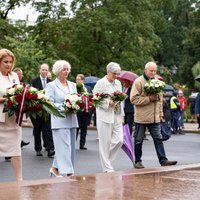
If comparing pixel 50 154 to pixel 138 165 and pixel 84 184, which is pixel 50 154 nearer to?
pixel 138 165

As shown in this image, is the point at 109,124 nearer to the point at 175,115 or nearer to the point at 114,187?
the point at 114,187

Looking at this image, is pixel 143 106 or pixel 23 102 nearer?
pixel 23 102

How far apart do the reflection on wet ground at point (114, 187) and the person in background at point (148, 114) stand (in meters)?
2.28

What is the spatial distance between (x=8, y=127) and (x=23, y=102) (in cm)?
46

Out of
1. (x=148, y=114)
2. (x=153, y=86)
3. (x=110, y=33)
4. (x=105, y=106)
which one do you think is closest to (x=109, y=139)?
(x=105, y=106)

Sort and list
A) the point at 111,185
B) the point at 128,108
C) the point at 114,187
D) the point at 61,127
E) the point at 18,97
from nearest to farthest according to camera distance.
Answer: the point at 114,187 < the point at 111,185 < the point at 18,97 < the point at 61,127 < the point at 128,108

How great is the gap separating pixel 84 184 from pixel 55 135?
5.87ft

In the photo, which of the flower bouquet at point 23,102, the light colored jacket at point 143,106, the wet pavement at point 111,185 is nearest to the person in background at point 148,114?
the light colored jacket at point 143,106

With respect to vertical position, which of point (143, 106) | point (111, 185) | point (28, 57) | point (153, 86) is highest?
point (28, 57)

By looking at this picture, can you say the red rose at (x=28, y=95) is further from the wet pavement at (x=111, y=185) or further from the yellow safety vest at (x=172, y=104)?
the yellow safety vest at (x=172, y=104)

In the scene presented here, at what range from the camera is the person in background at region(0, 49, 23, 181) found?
868 cm

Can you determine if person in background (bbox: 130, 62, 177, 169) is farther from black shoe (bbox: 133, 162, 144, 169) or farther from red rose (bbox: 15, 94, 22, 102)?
red rose (bbox: 15, 94, 22, 102)

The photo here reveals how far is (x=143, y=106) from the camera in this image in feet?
38.2

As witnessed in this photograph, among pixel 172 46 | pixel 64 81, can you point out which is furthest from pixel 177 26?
pixel 64 81
